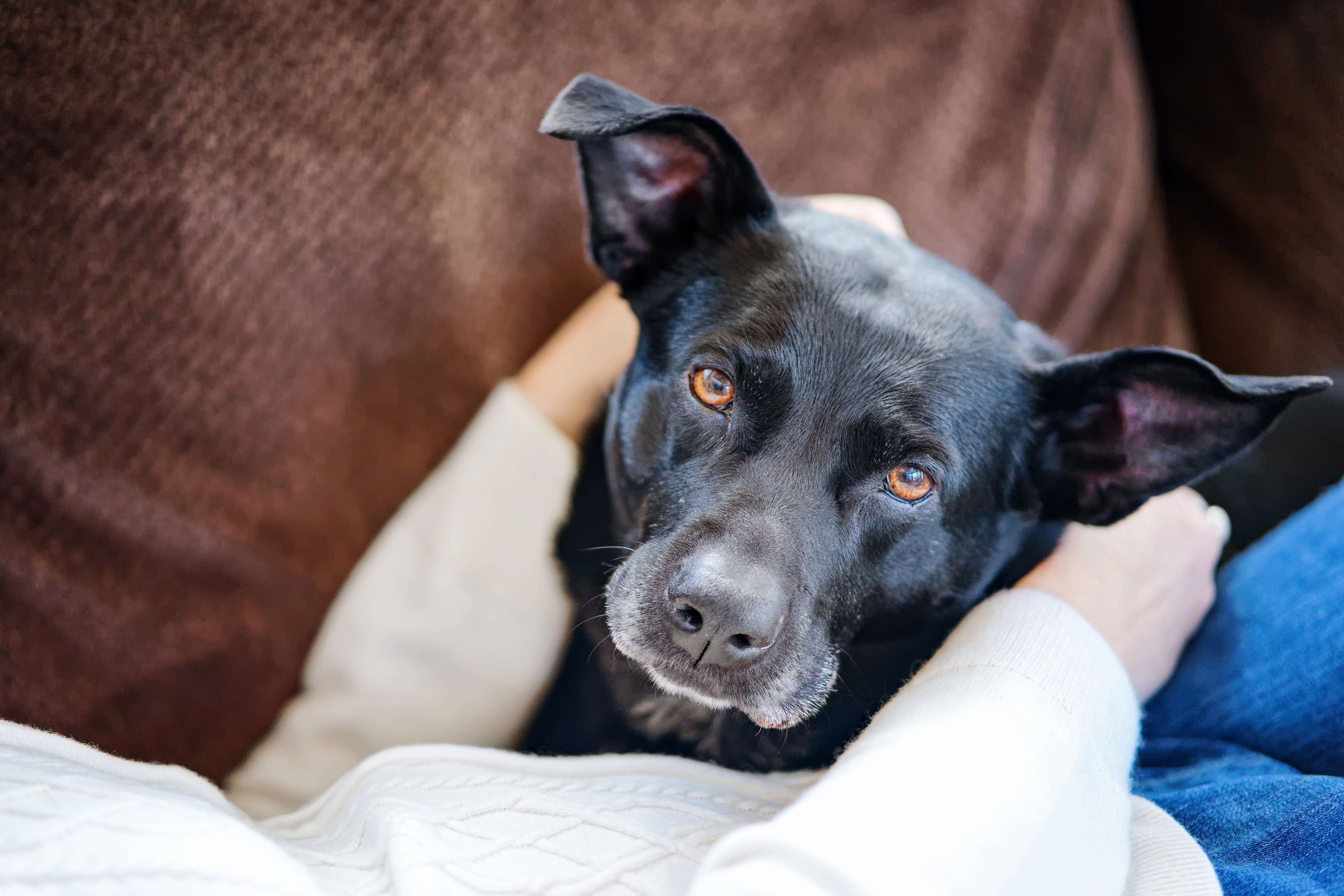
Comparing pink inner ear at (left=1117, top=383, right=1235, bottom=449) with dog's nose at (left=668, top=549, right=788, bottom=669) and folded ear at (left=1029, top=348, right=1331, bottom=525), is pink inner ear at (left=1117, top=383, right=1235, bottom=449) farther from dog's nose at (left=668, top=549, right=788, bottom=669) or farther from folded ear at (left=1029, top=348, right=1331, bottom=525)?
dog's nose at (left=668, top=549, right=788, bottom=669)

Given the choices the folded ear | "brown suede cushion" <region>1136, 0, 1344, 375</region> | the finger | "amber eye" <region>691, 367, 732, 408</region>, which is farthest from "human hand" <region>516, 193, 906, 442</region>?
"brown suede cushion" <region>1136, 0, 1344, 375</region>

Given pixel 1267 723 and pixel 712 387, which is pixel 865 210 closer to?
pixel 712 387

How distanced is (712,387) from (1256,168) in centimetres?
153

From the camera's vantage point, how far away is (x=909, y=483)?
1.30m

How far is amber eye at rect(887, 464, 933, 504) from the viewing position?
1.29m

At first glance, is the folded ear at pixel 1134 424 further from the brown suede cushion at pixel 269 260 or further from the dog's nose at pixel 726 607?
the brown suede cushion at pixel 269 260

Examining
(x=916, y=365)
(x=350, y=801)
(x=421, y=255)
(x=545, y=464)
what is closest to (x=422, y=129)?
(x=421, y=255)

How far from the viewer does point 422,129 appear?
4.76 ft

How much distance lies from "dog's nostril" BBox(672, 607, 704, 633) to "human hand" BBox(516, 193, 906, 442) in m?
0.56

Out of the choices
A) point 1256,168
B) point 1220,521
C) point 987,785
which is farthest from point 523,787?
point 1256,168

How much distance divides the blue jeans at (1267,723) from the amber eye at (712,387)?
2.62 ft

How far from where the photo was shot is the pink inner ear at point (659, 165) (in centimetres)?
135

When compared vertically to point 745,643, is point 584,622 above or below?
below

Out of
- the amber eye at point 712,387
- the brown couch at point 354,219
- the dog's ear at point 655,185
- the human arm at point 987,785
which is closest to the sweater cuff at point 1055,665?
the human arm at point 987,785
